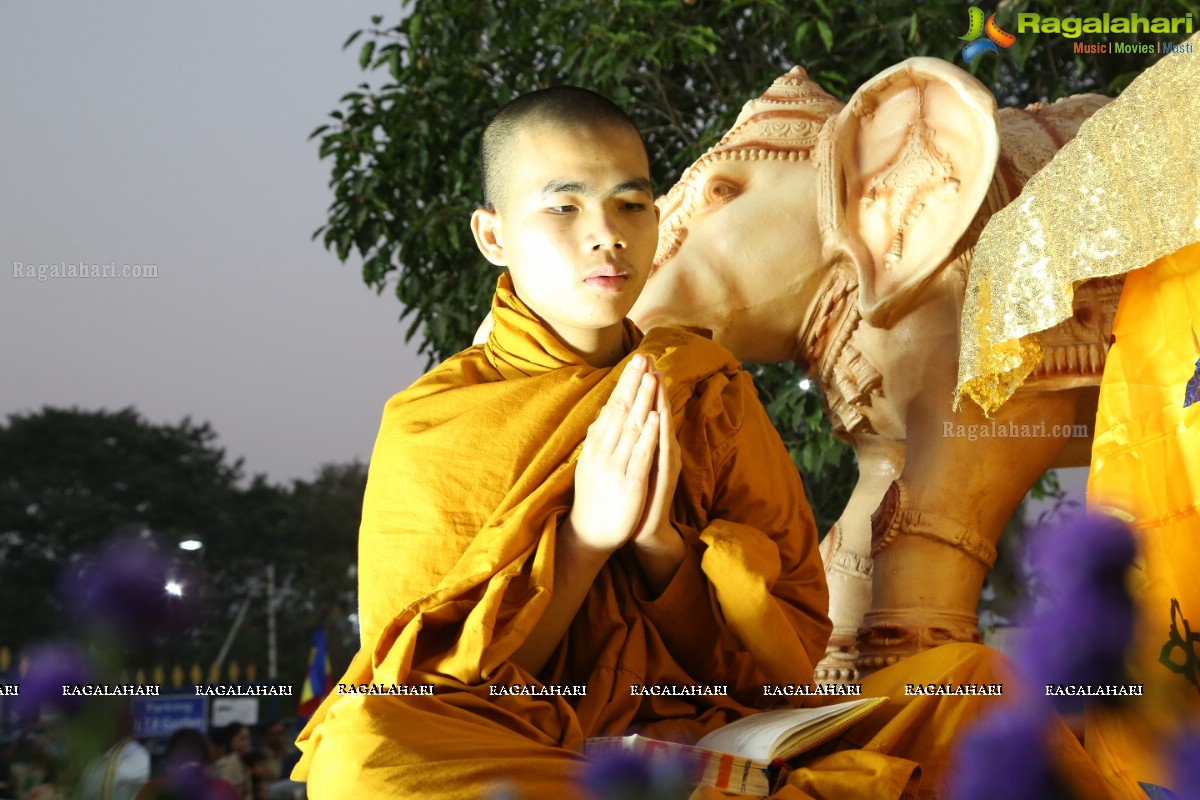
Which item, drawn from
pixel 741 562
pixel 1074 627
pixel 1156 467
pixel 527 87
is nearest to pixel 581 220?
pixel 741 562

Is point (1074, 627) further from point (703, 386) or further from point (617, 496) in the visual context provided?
point (703, 386)

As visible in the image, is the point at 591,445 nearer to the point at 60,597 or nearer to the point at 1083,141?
the point at 1083,141

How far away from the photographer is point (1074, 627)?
91cm

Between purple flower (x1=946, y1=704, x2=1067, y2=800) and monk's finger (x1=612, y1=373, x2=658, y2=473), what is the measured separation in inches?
37.4

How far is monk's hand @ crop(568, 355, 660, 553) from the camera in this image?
5.39ft

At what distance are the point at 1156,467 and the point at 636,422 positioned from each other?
0.67m

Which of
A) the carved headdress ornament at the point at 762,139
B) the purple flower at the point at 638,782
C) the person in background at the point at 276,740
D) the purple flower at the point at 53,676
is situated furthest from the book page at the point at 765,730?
the carved headdress ornament at the point at 762,139

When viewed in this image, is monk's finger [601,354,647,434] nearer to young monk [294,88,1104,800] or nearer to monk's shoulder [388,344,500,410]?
young monk [294,88,1104,800]

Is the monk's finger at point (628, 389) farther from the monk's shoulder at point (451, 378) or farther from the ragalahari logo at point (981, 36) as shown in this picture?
the ragalahari logo at point (981, 36)

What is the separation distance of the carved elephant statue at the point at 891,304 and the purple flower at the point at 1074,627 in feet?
4.49

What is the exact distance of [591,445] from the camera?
1681 millimetres

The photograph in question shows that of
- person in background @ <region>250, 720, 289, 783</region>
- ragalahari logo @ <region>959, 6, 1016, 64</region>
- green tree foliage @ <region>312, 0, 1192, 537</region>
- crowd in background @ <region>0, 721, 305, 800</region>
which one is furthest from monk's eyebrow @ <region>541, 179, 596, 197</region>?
green tree foliage @ <region>312, 0, 1192, 537</region>

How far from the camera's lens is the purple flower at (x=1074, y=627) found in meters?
0.90

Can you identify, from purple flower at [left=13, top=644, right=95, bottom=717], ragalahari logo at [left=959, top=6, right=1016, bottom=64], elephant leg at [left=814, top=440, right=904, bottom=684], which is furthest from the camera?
ragalahari logo at [left=959, top=6, right=1016, bottom=64]
